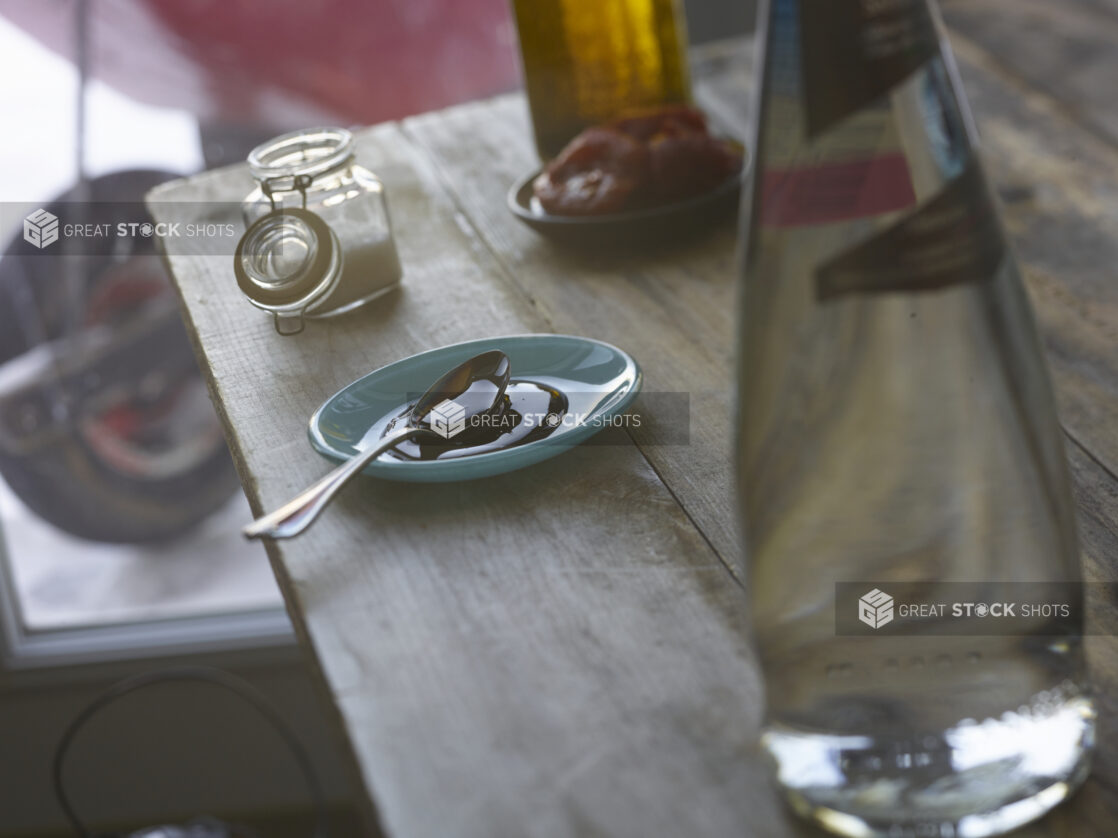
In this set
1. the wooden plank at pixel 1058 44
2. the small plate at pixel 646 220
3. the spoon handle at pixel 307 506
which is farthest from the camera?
the wooden plank at pixel 1058 44

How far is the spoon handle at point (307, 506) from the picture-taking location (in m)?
0.52

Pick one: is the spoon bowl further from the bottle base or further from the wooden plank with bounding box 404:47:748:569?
the bottle base

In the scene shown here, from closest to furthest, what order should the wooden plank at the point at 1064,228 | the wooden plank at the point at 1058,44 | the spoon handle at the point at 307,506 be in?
the spoon handle at the point at 307,506 → the wooden plank at the point at 1064,228 → the wooden plank at the point at 1058,44

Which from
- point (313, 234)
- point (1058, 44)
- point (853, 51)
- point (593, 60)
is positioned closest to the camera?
point (853, 51)

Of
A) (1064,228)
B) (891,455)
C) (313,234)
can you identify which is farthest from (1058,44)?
(891,455)

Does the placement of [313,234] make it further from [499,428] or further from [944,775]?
[944,775]

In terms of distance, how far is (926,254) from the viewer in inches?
14.5

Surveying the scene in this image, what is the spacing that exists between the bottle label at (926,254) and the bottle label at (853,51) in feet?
0.13

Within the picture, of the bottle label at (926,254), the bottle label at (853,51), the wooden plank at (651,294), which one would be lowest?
the wooden plank at (651,294)

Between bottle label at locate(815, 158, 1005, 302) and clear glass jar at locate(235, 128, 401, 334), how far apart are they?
0.49 metres

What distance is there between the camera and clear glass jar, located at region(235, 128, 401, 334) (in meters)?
0.79

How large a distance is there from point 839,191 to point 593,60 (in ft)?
2.39

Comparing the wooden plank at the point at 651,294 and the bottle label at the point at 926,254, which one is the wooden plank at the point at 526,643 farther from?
the bottle label at the point at 926,254

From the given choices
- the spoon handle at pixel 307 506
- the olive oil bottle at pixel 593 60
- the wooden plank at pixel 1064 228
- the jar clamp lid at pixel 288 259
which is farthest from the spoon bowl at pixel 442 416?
the olive oil bottle at pixel 593 60
